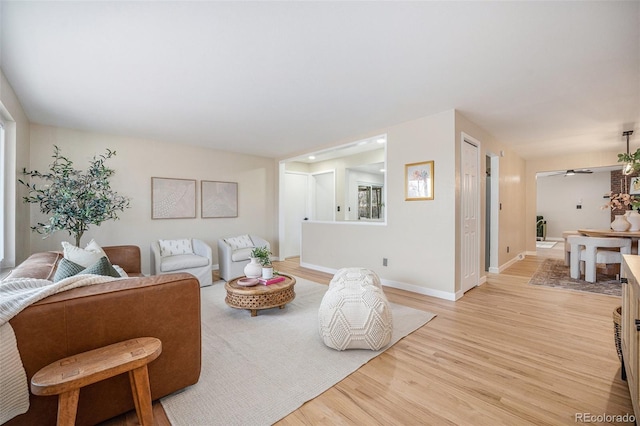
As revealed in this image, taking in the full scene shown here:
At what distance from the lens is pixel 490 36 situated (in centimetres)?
192

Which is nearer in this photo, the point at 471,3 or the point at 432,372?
the point at 471,3

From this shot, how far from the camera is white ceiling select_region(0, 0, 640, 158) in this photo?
5.64ft

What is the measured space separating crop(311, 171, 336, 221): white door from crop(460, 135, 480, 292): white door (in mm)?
3312

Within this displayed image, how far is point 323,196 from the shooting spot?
23.0 ft

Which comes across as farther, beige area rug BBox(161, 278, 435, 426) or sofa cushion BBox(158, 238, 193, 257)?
sofa cushion BBox(158, 238, 193, 257)

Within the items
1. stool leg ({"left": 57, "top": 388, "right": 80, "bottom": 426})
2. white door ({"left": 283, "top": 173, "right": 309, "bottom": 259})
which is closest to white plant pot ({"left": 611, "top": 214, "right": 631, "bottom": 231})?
white door ({"left": 283, "top": 173, "right": 309, "bottom": 259})

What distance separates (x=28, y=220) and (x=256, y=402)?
168 inches

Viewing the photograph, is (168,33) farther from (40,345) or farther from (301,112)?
(40,345)

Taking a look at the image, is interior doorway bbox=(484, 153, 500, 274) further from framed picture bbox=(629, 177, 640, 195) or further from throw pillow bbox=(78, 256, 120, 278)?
throw pillow bbox=(78, 256, 120, 278)

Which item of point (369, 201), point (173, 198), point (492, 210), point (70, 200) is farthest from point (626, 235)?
point (70, 200)

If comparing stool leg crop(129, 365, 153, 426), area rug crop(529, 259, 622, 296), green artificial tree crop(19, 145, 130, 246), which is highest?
green artificial tree crop(19, 145, 130, 246)

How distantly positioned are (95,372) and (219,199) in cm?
458

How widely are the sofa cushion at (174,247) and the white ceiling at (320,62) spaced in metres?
1.82

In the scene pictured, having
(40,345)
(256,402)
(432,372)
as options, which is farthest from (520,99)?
(40,345)
